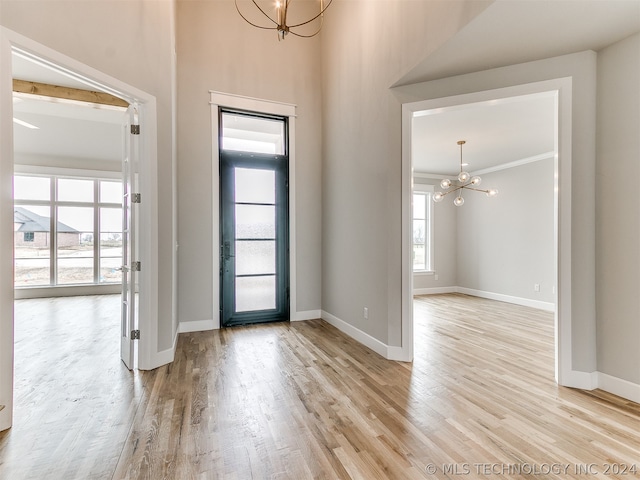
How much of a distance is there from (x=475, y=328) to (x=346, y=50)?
4231 millimetres

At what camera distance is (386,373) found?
277cm

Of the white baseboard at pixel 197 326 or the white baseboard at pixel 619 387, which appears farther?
the white baseboard at pixel 197 326

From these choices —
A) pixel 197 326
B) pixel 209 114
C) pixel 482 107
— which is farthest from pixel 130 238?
pixel 482 107

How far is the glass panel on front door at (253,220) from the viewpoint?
13.9ft

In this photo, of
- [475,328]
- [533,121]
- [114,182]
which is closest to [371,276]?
[475,328]

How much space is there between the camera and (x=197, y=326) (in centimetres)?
402

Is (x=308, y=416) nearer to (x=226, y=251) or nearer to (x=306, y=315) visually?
(x=306, y=315)

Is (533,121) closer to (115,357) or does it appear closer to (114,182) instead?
(115,357)

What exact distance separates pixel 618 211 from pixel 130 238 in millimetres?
4230

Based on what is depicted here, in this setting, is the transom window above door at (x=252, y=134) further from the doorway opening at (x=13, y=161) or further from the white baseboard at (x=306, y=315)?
the white baseboard at (x=306, y=315)

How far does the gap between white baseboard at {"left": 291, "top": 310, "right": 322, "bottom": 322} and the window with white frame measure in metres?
3.56

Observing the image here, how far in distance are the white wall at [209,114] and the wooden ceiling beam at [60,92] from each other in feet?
4.20

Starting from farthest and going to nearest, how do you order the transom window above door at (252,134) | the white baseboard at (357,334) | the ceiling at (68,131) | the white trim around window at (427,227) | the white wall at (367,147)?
the white trim around window at (427,227) < the ceiling at (68,131) < the transom window above door at (252,134) < the white baseboard at (357,334) < the white wall at (367,147)

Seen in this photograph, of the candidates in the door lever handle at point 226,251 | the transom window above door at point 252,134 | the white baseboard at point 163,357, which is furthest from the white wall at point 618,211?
the door lever handle at point 226,251
